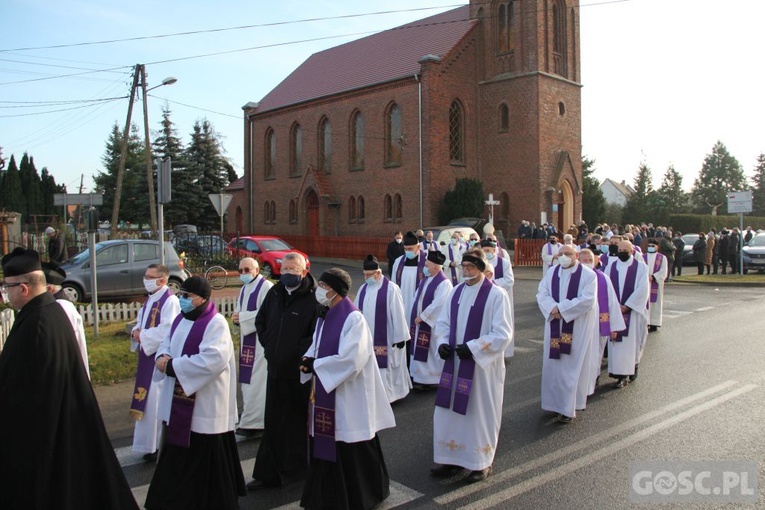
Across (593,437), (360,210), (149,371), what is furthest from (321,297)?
(360,210)

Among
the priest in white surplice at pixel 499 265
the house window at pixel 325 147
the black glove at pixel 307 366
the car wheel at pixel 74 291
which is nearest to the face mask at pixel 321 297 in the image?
the black glove at pixel 307 366

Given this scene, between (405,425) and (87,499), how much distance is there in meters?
3.85

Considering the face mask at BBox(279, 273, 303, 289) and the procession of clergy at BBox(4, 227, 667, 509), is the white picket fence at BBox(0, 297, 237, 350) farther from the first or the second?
the face mask at BBox(279, 273, 303, 289)

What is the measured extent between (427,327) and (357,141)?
94.5ft

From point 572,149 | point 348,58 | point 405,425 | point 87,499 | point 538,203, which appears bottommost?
point 405,425

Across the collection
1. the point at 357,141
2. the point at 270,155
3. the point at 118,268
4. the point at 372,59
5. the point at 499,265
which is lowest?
the point at 118,268

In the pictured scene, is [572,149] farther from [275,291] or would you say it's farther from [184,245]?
[275,291]

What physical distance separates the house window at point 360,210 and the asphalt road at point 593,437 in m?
25.3

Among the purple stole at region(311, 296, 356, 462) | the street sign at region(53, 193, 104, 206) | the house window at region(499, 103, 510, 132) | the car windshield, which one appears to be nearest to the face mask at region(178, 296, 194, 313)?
the purple stole at region(311, 296, 356, 462)

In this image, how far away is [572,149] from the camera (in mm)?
33812

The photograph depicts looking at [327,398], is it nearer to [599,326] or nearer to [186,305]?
[186,305]

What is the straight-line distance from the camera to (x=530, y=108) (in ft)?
104

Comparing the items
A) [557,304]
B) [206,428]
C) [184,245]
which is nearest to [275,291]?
[206,428]

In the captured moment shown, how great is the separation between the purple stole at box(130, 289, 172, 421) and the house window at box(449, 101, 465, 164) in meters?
28.0
